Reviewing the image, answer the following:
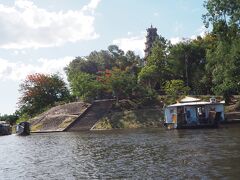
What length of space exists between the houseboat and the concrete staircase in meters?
15.8

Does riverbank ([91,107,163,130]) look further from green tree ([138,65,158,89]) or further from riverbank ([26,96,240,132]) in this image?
green tree ([138,65,158,89])

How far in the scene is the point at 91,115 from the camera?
6316cm

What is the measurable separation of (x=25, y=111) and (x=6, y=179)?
6513cm

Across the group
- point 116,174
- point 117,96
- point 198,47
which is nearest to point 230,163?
point 116,174

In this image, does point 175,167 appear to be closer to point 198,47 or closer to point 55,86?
point 198,47

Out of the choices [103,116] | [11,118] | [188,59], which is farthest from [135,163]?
[11,118]

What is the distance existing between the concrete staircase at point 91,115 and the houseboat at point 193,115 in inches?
623

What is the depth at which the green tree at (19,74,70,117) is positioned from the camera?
83812mm

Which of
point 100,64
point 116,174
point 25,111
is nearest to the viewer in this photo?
point 116,174

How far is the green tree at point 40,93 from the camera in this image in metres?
83.8

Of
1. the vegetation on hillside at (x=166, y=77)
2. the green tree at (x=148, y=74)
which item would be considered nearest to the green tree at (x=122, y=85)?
the vegetation on hillside at (x=166, y=77)

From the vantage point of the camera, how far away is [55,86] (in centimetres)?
8638

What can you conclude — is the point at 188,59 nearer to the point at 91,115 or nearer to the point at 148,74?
the point at 148,74

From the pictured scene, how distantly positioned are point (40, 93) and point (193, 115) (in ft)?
151
